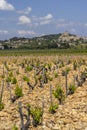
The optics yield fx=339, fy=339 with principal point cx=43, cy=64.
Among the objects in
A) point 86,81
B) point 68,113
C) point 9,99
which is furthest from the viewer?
point 86,81

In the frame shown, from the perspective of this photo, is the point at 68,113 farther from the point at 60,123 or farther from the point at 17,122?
the point at 17,122

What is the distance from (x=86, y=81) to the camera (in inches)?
806

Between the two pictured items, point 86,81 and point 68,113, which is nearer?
point 68,113

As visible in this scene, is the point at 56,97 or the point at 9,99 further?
the point at 9,99

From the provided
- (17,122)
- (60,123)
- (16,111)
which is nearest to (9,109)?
(16,111)

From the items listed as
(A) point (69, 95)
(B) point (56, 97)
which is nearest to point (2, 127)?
(B) point (56, 97)

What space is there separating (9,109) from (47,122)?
8.43 ft

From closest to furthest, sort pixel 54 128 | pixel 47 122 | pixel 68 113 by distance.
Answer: pixel 54 128
pixel 47 122
pixel 68 113

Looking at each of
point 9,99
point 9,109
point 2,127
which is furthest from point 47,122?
point 9,99

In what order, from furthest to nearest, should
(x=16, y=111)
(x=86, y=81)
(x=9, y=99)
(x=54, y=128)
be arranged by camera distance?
(x=86, y=81)
(x=9, y=99)
(x=16, y=111)
(x=54, y=128)

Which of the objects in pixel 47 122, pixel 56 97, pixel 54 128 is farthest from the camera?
pixel 56 97

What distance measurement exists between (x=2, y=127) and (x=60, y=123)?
1.89 m

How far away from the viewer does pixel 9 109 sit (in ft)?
44.0

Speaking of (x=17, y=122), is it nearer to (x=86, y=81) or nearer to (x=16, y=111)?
(x=16, y=111)
